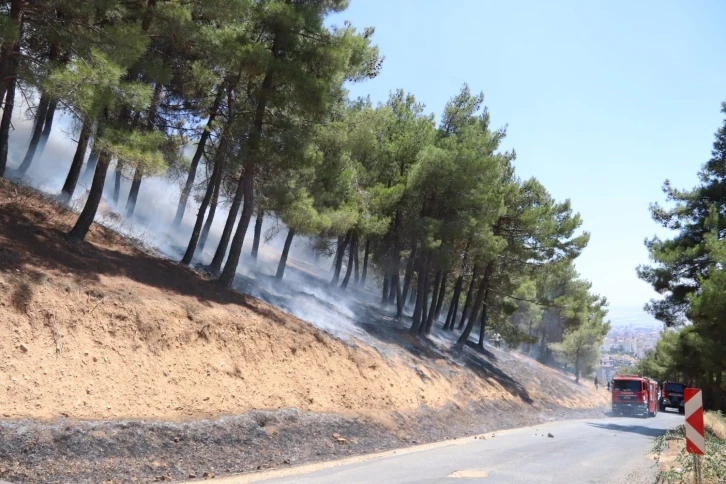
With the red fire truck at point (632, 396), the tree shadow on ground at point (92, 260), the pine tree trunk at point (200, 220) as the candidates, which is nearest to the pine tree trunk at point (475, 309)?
the red fire truck at point (632, 396)

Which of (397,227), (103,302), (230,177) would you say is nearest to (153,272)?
(103,302)

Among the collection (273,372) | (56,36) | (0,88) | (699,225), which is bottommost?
(273,372)

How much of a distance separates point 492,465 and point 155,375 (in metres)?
7.85

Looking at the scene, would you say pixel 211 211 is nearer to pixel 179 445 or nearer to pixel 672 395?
pixel 179 445

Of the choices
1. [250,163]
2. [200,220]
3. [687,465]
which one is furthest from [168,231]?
[687,465]

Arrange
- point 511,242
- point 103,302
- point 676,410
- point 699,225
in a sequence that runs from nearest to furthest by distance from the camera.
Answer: point 103,302
point 699,225
point 511,242
point 676,410

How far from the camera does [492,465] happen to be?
13008 mm

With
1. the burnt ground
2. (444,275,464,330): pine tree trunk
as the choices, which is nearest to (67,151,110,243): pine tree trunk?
the burnt ground

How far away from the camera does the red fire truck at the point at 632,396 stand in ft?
130

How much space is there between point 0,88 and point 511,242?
86.5ft

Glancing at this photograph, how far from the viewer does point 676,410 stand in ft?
192

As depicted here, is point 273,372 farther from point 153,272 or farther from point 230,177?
point 230,177

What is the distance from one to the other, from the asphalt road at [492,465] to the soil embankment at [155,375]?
1271 millimetres

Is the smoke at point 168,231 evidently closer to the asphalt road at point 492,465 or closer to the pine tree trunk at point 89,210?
the pine tree trunk at point 89,210
